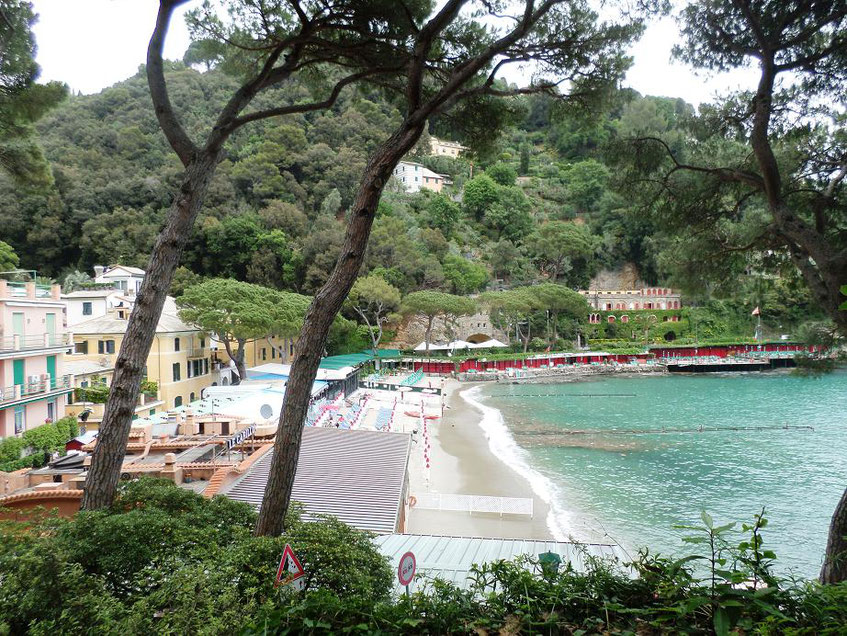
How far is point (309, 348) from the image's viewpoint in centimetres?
389

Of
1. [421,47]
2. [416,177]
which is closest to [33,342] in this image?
[421,47]

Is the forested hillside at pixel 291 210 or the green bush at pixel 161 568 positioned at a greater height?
the forested hillside at pixel 291 210

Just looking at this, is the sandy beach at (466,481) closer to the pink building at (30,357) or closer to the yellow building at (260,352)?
the pink building at (30,357)

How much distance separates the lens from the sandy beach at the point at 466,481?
10938mm

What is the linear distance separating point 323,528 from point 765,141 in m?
5.23

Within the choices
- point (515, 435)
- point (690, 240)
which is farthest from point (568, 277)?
point (690, 240)

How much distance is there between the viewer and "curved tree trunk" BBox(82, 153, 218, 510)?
13.8ft

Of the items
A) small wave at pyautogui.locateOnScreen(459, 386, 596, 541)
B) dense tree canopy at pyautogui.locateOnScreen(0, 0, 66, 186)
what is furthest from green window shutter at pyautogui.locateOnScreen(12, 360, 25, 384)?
small wave at pyautogui.locateOnScreen(459, 386, 596, 541)

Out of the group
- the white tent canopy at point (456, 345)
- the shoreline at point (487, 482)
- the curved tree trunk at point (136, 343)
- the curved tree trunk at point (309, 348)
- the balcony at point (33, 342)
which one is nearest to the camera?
the curved tree trunk at point (309, 348)

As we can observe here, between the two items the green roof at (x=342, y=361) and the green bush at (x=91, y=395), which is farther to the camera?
the green roof at (x=342, y=361)

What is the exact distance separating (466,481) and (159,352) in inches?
560

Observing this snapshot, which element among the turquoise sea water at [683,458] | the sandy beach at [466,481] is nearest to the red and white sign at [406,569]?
the turquoise sea water at [683,458]

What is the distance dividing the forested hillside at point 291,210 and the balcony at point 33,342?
1766 cm

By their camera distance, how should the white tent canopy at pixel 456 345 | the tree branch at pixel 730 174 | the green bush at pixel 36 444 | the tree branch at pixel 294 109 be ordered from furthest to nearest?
the white tent canopy at pixel 456 345, the green bush at pixel 36 444, the tree branch at pixel 730 174, the tree branch at pixel 294 109
